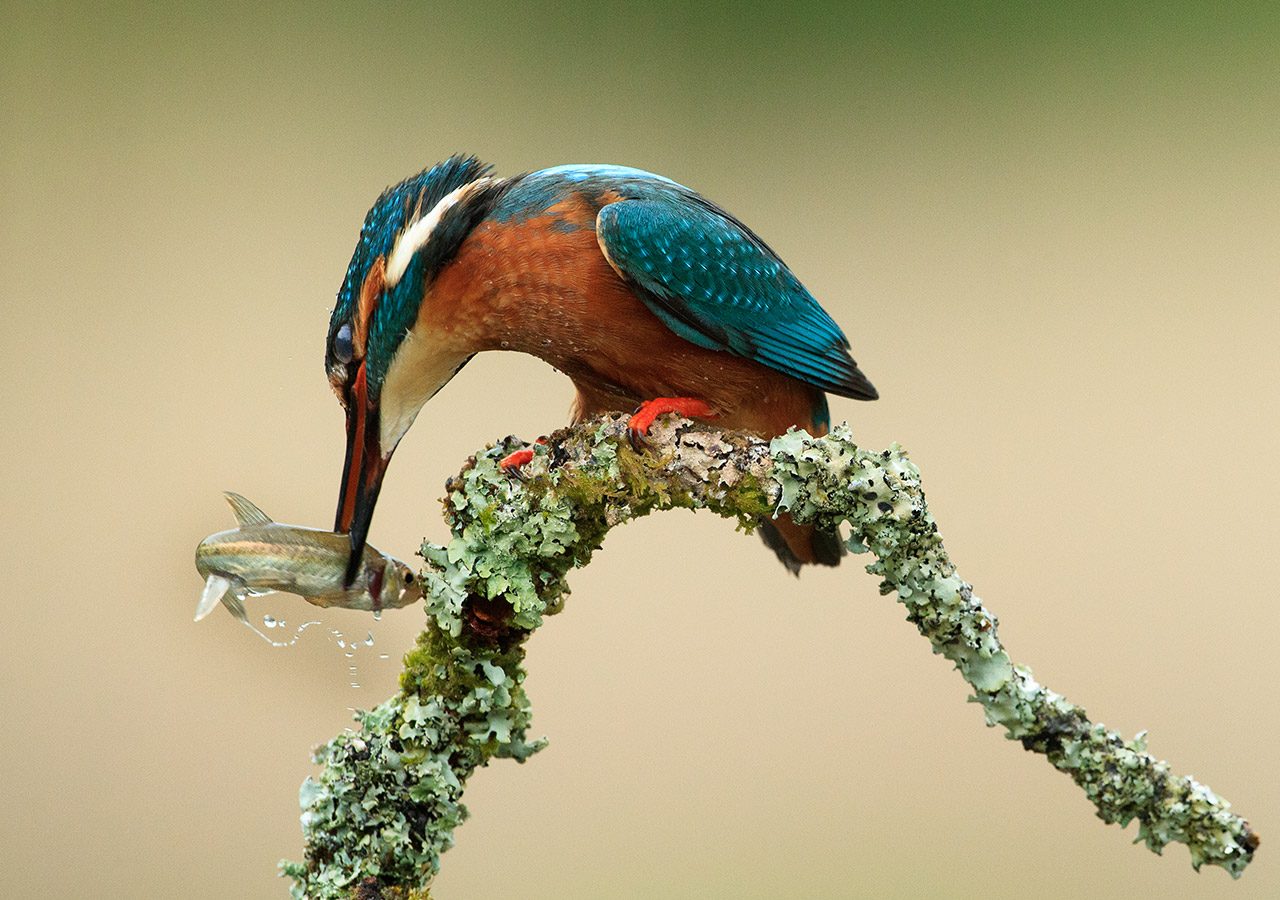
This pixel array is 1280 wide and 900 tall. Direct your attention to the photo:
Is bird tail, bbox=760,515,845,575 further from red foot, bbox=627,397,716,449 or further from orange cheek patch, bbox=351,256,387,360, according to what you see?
orange cheek patch, bbox=351,256,387,360

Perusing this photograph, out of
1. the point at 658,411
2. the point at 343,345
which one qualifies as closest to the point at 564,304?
the point at 658,411

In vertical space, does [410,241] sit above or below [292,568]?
above

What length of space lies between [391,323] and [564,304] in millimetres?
207

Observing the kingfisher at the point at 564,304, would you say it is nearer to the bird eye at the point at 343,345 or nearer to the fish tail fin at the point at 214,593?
the bird eye at the point at 343,345

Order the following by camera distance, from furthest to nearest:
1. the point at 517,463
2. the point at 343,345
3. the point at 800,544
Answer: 1. the point at 800,544
2. the point at 343,345
3. the point at 517,463

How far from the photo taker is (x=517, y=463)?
1.35 m

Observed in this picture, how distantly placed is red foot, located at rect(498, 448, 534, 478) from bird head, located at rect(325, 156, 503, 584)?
0.63ft

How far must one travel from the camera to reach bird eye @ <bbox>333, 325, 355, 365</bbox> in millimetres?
1452

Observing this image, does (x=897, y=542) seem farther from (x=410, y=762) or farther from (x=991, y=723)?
(x=410, y=762)

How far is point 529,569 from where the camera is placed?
1321 mm

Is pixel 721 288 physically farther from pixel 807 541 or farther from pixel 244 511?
pixel 244 511

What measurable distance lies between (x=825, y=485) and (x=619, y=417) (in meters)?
0.27

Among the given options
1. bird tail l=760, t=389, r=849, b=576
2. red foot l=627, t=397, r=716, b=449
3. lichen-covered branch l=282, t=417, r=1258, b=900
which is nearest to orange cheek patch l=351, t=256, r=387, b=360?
lichen-covered branch l=282, t=417, r=1258, b=900

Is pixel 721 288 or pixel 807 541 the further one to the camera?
pixel 807 541
